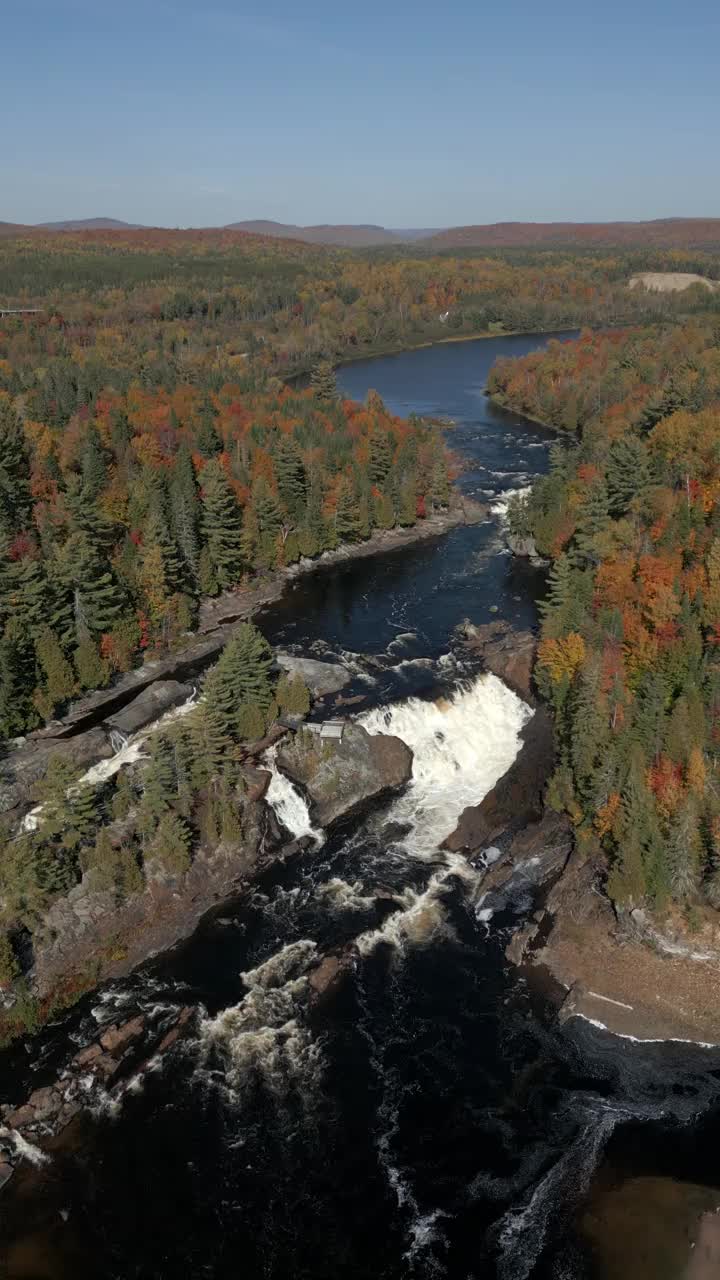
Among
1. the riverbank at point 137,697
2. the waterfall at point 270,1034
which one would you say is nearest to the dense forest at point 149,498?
the riverbank at point 137,697

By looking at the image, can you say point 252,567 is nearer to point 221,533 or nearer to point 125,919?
point 221,533

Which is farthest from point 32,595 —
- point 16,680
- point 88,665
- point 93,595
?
point 16,680

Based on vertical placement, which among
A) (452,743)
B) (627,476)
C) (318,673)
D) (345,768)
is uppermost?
(627,476)

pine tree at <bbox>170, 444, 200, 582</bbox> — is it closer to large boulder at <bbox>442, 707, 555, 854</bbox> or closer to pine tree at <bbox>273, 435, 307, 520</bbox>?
pine tree at <bbox>273, 435, 307, 520</bbox>

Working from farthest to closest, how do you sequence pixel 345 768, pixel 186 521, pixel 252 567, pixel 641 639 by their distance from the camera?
pixel 252 567
pixel 186 521
pixel 641 639
pixel 345 768

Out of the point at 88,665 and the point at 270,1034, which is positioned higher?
the point at 88,665

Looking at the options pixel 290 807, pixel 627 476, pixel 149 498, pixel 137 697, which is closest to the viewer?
pixel 290 807

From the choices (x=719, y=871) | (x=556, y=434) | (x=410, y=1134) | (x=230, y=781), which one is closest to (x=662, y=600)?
(x=719, y=871)
